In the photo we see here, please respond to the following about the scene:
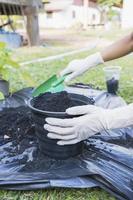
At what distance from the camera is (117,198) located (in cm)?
135

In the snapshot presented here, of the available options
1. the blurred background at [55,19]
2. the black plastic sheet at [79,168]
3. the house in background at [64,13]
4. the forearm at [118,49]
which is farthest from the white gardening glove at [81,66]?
the house in background at [64,13]

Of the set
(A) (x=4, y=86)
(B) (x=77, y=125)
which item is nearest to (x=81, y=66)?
(A) (x=4, y=86)

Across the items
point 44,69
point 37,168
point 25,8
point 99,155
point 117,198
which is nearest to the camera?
point 117,198

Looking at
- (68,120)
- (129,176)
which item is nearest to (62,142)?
(68,120)

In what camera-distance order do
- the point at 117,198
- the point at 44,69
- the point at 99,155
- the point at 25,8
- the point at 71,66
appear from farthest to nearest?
the point at 25,8 < the point at 44,69 < the point at 71,66 < the point at 99,155 < the point at 117,198

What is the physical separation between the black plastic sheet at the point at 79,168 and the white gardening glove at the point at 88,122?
0.17 metres

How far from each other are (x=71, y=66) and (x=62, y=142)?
77cm

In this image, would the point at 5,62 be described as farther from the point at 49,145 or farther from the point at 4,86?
the point at 49,145

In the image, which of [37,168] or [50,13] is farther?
[50,13]

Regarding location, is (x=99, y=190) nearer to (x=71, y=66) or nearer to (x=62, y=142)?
(x=62, y=142)

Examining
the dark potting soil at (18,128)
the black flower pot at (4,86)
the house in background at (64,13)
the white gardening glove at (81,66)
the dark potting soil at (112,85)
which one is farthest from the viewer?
the house in background at (64,13)

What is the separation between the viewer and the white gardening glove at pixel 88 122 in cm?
134

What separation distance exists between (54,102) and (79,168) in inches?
13.9

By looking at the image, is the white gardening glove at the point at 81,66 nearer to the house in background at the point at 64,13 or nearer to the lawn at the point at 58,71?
the lawn at the point at 58,71
